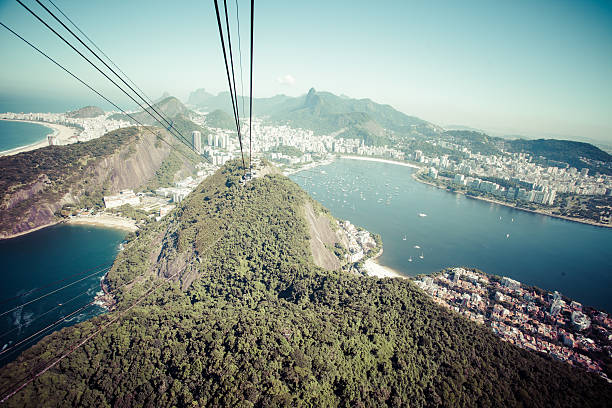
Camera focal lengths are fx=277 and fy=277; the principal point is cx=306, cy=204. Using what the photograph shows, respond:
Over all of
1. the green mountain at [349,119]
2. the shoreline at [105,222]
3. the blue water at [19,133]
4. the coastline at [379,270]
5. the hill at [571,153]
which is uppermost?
the green mountain at [349,119]

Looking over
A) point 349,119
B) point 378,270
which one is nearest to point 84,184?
point 378,270

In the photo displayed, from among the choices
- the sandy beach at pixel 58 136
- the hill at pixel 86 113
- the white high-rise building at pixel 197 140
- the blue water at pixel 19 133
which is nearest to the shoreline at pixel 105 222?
the sandy beach at pixel 58 136

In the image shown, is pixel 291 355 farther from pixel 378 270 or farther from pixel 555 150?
pixel 555 150

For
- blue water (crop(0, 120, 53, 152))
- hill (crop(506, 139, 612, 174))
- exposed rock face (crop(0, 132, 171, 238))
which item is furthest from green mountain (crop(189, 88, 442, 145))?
exposed rock face (crop(0, 132, 171, 238))

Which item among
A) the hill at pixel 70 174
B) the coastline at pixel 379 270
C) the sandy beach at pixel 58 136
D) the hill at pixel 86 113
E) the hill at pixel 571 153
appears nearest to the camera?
the coastline at pixel 379 270

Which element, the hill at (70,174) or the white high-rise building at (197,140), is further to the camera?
the white high-rise building at (197,140)

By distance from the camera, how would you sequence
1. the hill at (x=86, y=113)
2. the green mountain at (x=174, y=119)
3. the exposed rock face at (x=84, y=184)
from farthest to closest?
the hill at (x=86, y=113), the green mountain at (x=174, y=119), the exposed rock face at (x=84, y=184)

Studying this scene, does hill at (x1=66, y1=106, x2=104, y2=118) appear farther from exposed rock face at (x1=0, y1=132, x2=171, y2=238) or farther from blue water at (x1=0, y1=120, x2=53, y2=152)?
exposed rock face at (x1=0, y1=132, x2=171, y2=238)

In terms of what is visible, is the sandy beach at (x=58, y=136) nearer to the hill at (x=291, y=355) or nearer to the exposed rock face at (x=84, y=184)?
the exposed rock face at (x=84, y=184)

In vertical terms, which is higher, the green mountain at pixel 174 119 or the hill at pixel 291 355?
the green mountain at pixel 174 119
